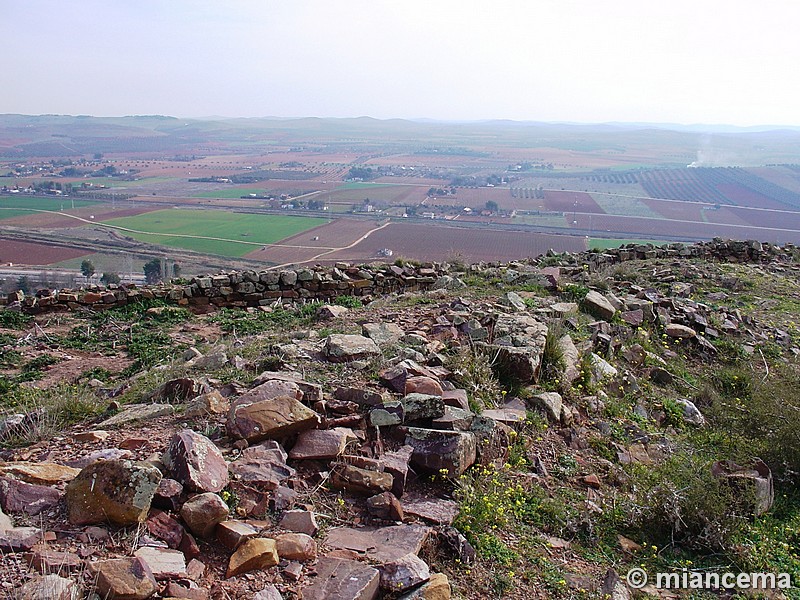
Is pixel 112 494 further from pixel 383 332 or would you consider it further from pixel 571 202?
pixel 571 202

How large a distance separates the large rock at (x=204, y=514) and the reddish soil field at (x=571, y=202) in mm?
40839

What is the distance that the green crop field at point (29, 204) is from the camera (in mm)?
36688

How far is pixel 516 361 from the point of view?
5.91 metres

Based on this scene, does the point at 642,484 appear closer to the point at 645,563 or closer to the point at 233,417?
the point at 645,563

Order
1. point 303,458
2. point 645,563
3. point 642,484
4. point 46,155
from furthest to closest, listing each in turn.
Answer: point 46,155 < point 642,484 < point 303,458 < point 645,563

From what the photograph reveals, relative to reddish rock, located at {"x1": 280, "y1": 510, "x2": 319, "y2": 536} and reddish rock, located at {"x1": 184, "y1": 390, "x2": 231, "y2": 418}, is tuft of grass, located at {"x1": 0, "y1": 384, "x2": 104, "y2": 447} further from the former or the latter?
reddish rock, located at {"x1": 280, "y1": 510, "x2": 319, "y2": 536}

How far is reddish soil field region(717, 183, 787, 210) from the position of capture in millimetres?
46194

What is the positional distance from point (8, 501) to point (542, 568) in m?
3.05

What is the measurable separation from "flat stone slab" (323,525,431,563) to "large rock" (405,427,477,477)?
0.61m

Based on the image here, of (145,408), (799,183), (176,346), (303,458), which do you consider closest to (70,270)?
(176,346)

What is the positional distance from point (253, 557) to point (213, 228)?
1299 inches

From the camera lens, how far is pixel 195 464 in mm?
3410

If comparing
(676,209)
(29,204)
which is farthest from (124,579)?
(676,209)

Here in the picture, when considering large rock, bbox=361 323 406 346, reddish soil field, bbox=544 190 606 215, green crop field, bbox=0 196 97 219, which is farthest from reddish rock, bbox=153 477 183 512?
reddish soil field, bbox=544 190 606 215
